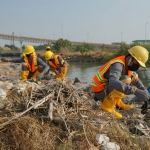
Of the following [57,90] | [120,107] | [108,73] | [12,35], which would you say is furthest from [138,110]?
[12,35]

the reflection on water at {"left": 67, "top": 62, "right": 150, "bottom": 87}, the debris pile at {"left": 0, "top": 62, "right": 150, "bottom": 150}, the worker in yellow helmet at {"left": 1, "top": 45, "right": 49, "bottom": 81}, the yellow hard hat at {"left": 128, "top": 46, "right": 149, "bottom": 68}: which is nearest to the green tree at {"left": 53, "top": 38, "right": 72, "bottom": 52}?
the reflection on water at {"left": 67, "top": 62, "right": 150, "bottom": 87}

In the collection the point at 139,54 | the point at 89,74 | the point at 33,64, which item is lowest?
the point at 89,74

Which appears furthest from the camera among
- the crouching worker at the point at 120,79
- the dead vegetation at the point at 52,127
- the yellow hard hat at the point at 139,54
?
the yellow hard hat at the point at 139,54

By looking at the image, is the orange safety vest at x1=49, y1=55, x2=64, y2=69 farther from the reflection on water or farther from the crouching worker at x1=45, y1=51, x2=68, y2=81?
the reflection on water

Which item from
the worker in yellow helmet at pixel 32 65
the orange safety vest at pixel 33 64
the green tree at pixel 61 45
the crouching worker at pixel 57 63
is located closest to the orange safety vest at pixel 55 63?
the crouching worker at pixel 57 63

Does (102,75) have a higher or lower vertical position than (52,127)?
higher

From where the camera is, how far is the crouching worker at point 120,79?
3.90m

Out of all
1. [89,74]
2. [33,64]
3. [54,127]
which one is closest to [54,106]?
[54,127]

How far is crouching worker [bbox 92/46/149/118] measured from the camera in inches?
154

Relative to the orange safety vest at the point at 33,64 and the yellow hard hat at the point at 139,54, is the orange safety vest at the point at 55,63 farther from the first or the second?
the yellow hard hat at the point at 139,54

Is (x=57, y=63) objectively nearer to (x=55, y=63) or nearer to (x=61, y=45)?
(x=55, y=63)

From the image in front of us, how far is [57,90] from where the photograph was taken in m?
3.49

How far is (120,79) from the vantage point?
4258 mm

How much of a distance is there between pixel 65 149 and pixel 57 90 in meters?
1.01
